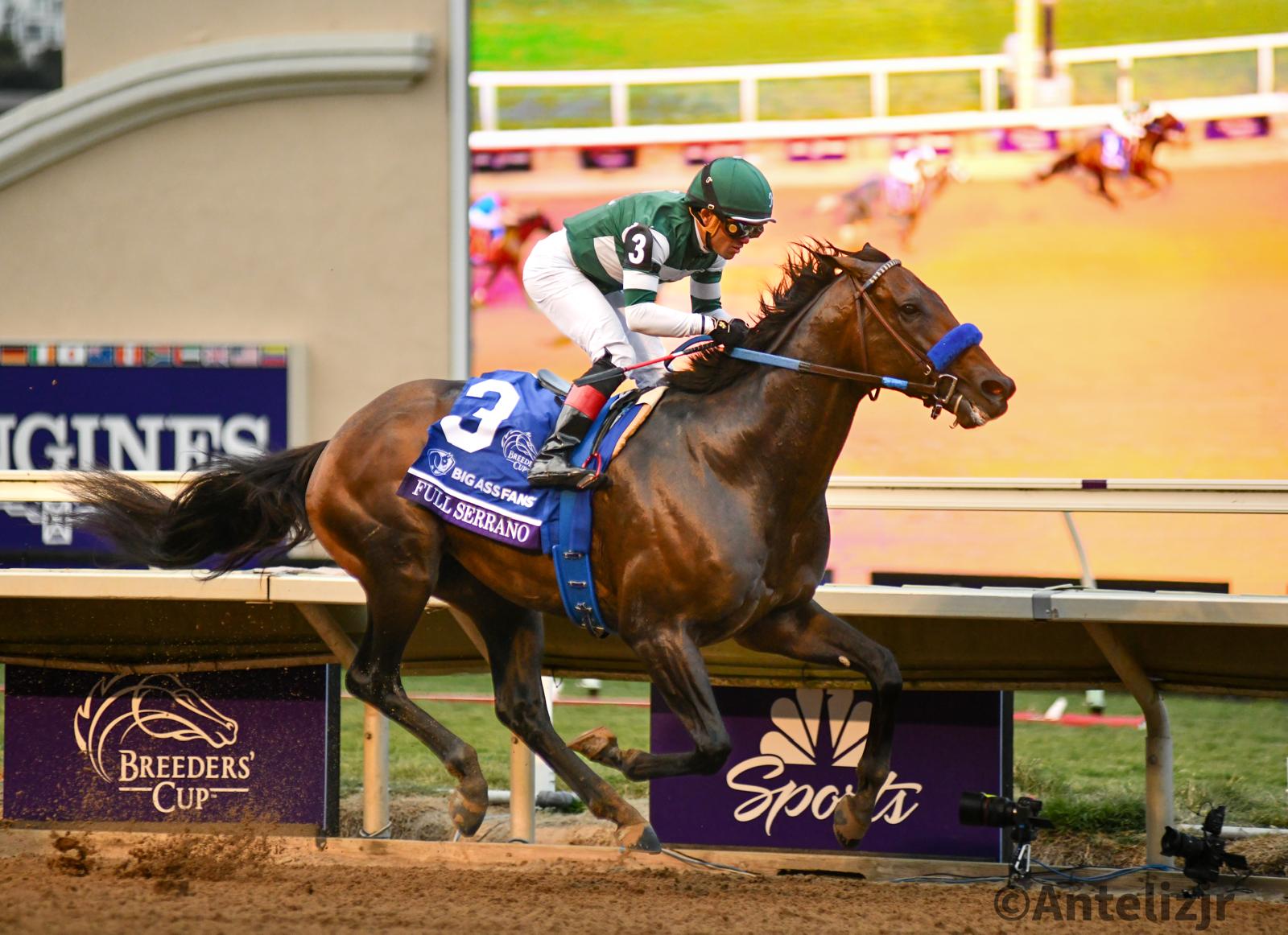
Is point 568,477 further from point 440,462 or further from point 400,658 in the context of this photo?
point 400,658

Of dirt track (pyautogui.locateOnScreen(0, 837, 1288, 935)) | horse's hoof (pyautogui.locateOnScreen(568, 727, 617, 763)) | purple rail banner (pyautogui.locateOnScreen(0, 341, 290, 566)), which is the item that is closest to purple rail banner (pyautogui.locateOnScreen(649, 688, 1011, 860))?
dirt track (pyautogui.locateOnScreen(0, 837, 1288, 935))

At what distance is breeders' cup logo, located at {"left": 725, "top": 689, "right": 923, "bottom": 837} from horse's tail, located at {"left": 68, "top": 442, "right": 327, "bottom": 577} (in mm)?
1697

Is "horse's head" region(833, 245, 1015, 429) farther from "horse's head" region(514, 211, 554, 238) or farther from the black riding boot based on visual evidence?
"horse's head" region(514, 211, 554, 238)

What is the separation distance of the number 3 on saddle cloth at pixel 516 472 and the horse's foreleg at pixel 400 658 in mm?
198

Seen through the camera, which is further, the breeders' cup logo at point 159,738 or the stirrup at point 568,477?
the breeders' cup logo at point 159,738

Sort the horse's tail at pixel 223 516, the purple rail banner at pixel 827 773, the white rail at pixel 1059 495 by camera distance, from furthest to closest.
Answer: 1. the purple rail banner at pixel 827 773
2. the horse's tail at pixel 223 516
3. the white rail at pixel 1059 495

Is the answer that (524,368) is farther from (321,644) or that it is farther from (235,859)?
(235,859)

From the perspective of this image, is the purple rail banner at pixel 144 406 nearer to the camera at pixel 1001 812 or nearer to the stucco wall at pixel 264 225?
the stucco wall at pixel 264 225

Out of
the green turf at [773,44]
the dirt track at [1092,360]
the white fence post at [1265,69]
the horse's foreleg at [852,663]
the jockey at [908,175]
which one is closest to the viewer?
the horse's foreleg at [852,663]

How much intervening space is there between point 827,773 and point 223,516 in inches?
85.4

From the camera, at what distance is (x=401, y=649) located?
4.49m

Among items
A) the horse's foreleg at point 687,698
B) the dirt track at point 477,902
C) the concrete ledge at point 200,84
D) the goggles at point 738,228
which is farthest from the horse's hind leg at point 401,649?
the concrete ledge at point 200,84

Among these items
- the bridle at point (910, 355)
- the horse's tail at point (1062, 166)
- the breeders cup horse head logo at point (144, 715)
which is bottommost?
the breeders cup horse head logo at point (144, 715)

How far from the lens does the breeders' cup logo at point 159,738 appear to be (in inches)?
213
